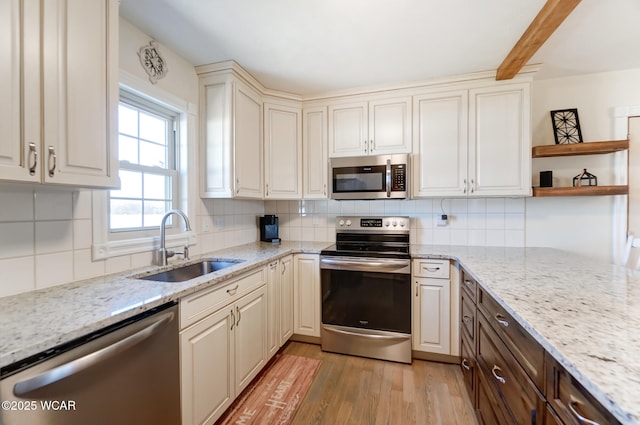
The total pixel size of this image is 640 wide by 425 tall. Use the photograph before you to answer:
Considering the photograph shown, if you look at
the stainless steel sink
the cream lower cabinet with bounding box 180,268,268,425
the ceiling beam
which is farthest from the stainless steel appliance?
the ceiling beam

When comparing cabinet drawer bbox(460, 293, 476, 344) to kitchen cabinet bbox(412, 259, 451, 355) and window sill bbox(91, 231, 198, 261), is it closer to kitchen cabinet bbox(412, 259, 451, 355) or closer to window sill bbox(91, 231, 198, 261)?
kitchen cabinet bbox(412, 259, 451, 355)

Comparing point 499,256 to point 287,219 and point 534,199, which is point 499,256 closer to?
point 534,199

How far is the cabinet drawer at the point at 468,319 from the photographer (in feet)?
5.65

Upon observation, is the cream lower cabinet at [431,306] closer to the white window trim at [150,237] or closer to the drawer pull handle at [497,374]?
the drawer pull handle at [497,374]

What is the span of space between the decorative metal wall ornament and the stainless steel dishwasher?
1.52m

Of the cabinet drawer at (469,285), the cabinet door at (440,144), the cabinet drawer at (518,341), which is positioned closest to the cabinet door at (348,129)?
the cabinet door at (440,144)

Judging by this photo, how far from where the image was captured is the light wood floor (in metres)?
1.70

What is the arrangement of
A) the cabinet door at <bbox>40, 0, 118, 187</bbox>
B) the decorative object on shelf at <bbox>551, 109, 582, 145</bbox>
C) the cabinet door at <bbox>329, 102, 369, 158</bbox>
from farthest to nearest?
the cabinet door at <bbox>329, 102, 369, 158</bbox>, the decorative object on shelf at <bbox>551, 109, 582, 145</bbox>, the cabinet door at <bbox>40, 0, 118, 187</bbox>

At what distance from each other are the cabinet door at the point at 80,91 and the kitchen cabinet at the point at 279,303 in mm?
1322

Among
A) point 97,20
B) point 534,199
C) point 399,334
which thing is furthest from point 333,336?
point 97,20

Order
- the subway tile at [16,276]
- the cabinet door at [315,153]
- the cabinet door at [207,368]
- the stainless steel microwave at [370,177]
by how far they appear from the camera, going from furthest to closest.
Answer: the cabinet door at [315,153]
the stainless steel microwave at [370,177]
the cabinet door at [207,368]
the subway tile at [16,276]

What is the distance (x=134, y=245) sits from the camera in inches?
67.8

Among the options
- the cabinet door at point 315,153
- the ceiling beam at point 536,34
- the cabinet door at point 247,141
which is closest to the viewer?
the ceiling beam at point 536,34

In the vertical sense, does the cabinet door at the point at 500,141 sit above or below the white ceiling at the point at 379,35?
below
